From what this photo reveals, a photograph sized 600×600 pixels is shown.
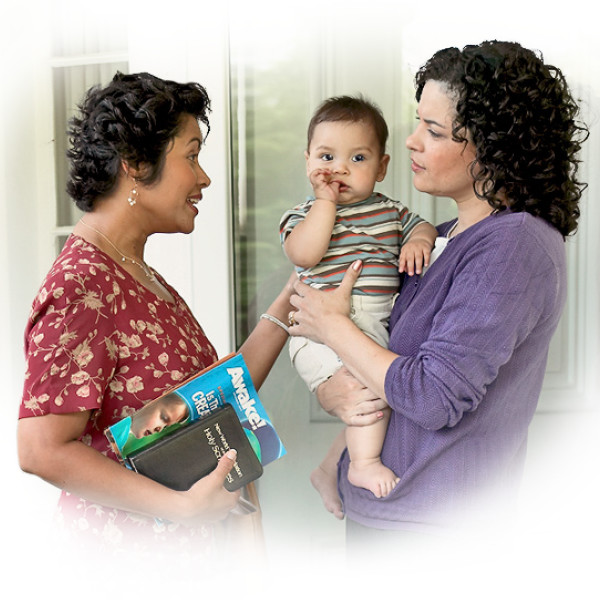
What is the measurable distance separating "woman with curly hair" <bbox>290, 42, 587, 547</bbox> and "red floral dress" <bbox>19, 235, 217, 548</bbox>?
13.5 inches

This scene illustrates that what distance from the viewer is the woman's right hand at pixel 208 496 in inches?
50.6

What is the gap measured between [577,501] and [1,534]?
183 cm

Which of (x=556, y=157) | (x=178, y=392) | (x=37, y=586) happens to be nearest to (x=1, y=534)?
(x=37, y=586)

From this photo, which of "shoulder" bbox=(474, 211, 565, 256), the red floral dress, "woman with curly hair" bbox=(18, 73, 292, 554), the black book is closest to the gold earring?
"woman with curly hair" bbox=(18, 73, 292, 554)

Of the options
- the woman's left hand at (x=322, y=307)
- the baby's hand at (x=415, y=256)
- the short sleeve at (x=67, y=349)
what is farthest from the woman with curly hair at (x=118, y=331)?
the baby's hand at (x=415, y=256)

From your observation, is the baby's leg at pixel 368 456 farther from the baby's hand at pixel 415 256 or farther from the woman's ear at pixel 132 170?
the woman's ear at pixel 132 170

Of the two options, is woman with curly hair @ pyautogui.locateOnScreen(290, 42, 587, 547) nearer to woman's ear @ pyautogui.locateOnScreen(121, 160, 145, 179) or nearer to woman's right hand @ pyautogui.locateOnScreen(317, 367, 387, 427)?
woman's right hand @ pyautogui.locateOnScreen(317, 367, 387, 427)

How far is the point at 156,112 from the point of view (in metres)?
1.43

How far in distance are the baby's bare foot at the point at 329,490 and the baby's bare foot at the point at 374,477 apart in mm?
262

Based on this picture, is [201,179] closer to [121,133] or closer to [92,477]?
[121,133]

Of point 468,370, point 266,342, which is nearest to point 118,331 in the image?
point 266,342

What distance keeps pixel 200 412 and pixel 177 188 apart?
19.1 inches

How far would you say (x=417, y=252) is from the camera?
4.96 ft

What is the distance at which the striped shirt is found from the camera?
1.57 metres
